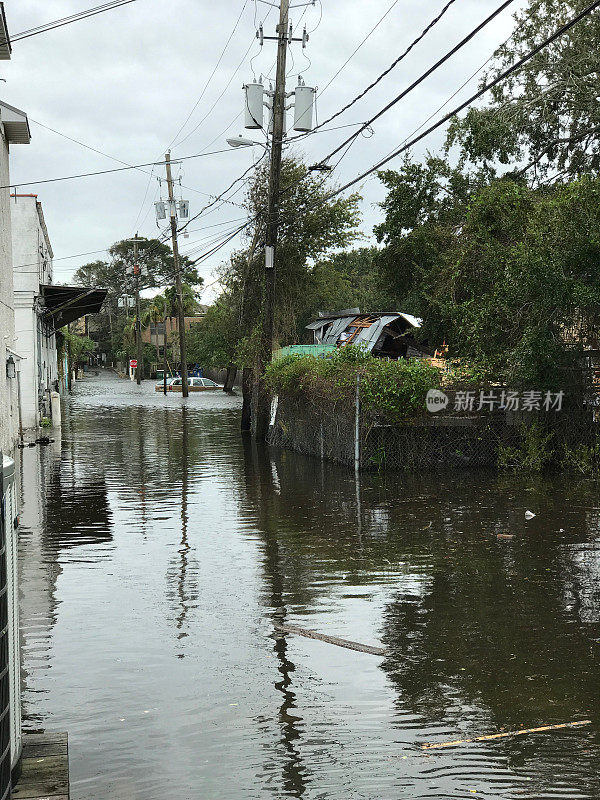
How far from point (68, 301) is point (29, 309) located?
289cm

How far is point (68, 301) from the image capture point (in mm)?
33562

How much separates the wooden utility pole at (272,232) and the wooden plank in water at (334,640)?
16.9 meters

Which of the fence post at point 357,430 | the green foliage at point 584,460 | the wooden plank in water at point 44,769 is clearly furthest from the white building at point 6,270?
the wooden plank in water at point 44,769

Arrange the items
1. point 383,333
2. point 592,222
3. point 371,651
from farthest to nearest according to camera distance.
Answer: point 383,333 < point 592,222 < point 371,651

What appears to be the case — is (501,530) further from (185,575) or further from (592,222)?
(592,222)

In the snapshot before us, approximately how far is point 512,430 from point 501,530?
6055mm

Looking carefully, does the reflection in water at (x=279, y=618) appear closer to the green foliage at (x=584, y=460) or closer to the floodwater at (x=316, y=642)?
the floodwater at (x=316, y=642)

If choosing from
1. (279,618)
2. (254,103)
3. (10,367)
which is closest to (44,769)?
(279,618)

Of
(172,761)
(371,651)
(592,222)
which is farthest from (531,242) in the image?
(172,761)

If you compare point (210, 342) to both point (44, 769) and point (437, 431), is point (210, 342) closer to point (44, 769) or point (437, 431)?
point (437, 431)

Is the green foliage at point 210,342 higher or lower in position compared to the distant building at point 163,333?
lower

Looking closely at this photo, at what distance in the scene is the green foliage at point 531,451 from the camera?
55.3 feet

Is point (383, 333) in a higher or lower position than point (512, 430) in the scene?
higher

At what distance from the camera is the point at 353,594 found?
867 cm
